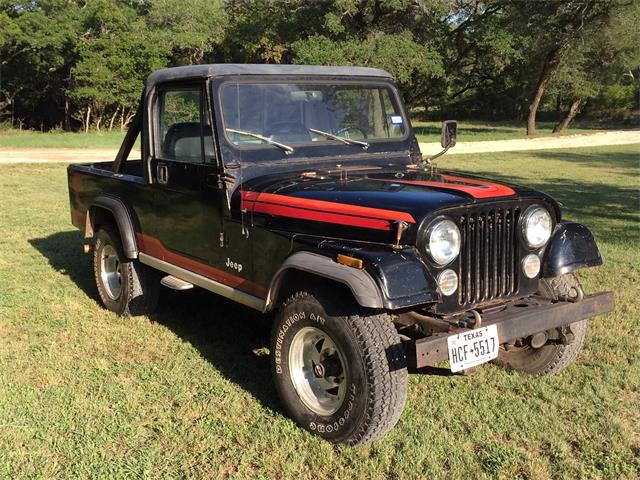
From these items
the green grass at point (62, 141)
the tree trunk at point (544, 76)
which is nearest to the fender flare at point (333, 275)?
the green grass at point (62, 141)

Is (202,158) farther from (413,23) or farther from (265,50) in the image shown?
(265,50)

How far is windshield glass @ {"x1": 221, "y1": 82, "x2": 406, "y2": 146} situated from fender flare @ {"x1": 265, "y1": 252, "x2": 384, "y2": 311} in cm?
104

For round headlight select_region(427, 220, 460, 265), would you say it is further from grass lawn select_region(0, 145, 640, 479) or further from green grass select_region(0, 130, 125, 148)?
green grass select_region(0, 130, 125, 148)

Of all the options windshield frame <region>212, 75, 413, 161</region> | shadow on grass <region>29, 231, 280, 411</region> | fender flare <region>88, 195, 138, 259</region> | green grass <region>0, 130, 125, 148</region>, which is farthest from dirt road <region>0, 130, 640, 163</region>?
fender flare <region>88, 195, 138, 259</region>

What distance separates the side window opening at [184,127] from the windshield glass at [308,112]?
187 millimetres

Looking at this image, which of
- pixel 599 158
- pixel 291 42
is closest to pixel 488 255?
pixel 599 158

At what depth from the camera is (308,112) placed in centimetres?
438

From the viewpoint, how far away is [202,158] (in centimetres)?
418

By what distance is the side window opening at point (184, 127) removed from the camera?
13.6 ft

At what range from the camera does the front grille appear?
3.30m

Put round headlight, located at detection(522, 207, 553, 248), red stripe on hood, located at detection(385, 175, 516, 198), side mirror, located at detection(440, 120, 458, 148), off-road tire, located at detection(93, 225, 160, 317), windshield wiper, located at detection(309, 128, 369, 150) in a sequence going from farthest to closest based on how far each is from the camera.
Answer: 1. off-road tire, located at detection(93, 225, 160, 317)
2. side mirror, located at detection(440, 120, 458, 148)
3. windshield wiper, located at detection(309, 128, 369, 150)
4. round headlight, located at detection(522, 207, 553, 248)
5. red stripe on hood, located at detection(385, 175, 516, 198)

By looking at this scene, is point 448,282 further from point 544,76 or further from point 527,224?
point 544,76

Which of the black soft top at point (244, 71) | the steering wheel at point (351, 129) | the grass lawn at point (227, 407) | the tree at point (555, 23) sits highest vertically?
the tree at point (555, 23)

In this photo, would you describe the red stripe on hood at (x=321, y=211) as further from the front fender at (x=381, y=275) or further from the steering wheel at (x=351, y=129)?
the steering wheel at (x=351, y=129)
